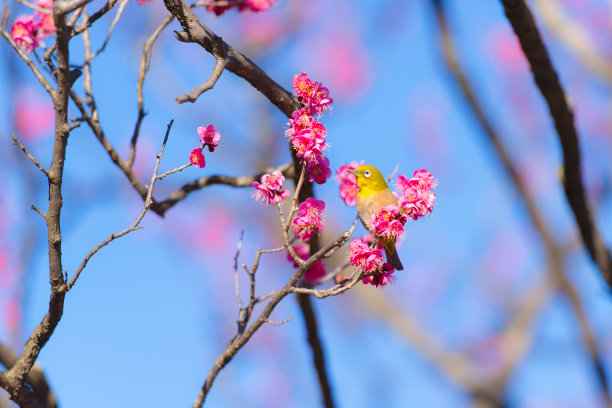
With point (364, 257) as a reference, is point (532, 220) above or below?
above

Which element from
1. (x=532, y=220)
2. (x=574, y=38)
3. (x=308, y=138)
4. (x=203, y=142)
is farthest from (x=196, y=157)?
(x=574, y=38)

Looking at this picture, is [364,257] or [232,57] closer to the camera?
[364,257]

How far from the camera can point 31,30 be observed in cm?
278

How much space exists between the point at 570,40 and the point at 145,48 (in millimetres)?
4067

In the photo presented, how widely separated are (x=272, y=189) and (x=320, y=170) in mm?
207

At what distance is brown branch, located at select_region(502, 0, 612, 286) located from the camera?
272 cm

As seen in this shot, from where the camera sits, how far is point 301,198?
2580mm

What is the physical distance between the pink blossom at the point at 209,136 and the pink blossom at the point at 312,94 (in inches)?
13.9

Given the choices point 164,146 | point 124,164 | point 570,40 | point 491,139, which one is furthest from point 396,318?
point 164,146

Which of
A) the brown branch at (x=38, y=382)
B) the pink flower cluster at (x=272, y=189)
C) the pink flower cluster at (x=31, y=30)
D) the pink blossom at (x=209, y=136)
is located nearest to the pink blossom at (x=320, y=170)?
the pink flower cluster at (x=272, y=189)

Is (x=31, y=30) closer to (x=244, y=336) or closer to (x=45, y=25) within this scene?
(x=45, y=25)

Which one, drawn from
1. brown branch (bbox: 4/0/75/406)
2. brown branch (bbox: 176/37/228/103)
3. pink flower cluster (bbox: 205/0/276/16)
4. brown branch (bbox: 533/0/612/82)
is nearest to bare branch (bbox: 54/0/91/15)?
brown branch (bbox: 4/0/75/406)

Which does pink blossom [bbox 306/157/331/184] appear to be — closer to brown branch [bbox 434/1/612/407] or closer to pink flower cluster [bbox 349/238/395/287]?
pink flower cluster [bbox 349/238/395/287]

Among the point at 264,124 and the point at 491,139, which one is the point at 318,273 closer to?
the point at 491,139
